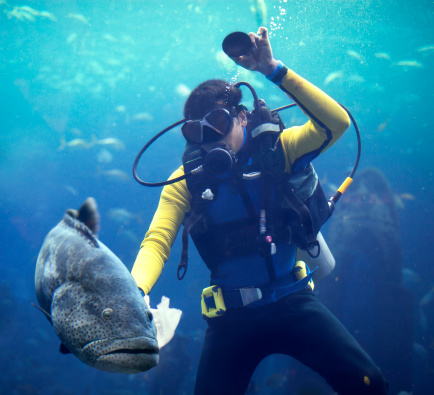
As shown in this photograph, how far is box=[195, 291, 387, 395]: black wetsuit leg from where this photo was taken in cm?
218

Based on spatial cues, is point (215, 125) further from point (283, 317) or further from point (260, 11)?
point (260, 11)

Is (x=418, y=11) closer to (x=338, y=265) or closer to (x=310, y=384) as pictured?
(x=338, y=265)

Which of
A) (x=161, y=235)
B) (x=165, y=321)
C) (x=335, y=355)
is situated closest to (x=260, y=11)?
(x=161, y=235)

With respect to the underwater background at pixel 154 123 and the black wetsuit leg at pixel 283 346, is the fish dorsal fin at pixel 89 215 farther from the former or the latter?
the underwater background at pixel 154 123

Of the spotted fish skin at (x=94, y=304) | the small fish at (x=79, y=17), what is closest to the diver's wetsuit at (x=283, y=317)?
the spotted fish skin at (x=94, y=304)

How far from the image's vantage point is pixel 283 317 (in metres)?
2.46

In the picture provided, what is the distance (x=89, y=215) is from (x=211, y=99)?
2167 millimetres

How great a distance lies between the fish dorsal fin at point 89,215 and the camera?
43.9 inches

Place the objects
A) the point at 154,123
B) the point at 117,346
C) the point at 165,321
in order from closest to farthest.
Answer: the point at 117,346, the point at 165,321, the point at 154,123

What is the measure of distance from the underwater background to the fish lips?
27.7 feet

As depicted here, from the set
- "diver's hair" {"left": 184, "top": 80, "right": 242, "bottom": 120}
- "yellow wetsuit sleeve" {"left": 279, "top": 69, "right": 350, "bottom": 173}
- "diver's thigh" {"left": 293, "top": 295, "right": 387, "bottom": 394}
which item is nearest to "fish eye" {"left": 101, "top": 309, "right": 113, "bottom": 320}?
"diver's thigh" {"left": 293, "top": 295, "right": 387, "bottom": 394}

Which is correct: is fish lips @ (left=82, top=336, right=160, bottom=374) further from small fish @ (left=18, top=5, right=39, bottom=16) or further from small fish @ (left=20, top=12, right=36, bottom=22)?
small fish @ (left=20, top=12, right=36, bottom=22)

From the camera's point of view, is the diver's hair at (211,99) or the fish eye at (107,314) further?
the diver's hair at (211,99)

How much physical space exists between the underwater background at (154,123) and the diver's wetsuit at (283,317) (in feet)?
21.9
